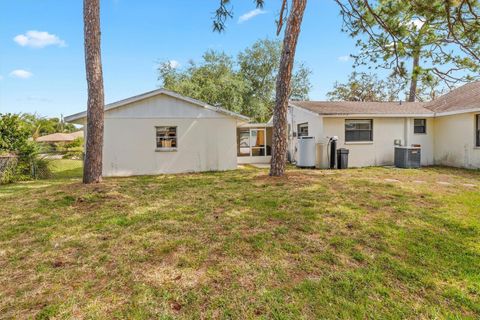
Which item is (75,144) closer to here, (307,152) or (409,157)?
(307,152)

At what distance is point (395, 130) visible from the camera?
538 inches

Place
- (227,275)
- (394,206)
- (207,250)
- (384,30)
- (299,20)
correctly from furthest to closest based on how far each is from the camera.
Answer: (299,20)
(384,30)
(394,206)
(207,250)
(227,275)

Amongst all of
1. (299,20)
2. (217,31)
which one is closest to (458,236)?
(299,20)

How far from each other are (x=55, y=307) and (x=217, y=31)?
28.0 feet

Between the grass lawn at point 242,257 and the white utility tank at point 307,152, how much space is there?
20.9 ft

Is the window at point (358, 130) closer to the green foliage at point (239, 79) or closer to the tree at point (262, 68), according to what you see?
the green foliage at point (239, 79)

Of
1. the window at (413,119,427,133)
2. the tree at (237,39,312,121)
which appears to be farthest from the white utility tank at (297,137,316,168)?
the tree at (237,39,312,121)

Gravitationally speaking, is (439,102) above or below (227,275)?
above

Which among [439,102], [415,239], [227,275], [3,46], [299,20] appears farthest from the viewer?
[3,46]

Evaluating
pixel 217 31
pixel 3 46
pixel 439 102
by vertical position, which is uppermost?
pixel 3 46

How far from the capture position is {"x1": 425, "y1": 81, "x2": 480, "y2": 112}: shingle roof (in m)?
12.2

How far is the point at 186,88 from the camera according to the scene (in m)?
22.4

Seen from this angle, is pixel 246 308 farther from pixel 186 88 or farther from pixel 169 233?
pixel 186 88

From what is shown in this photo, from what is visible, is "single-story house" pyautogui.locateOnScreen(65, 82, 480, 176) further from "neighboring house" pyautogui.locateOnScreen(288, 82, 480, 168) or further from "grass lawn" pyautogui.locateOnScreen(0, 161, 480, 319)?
"grass lawn" pyautogui.locateOnScreen(0, 161, 480, 319)
